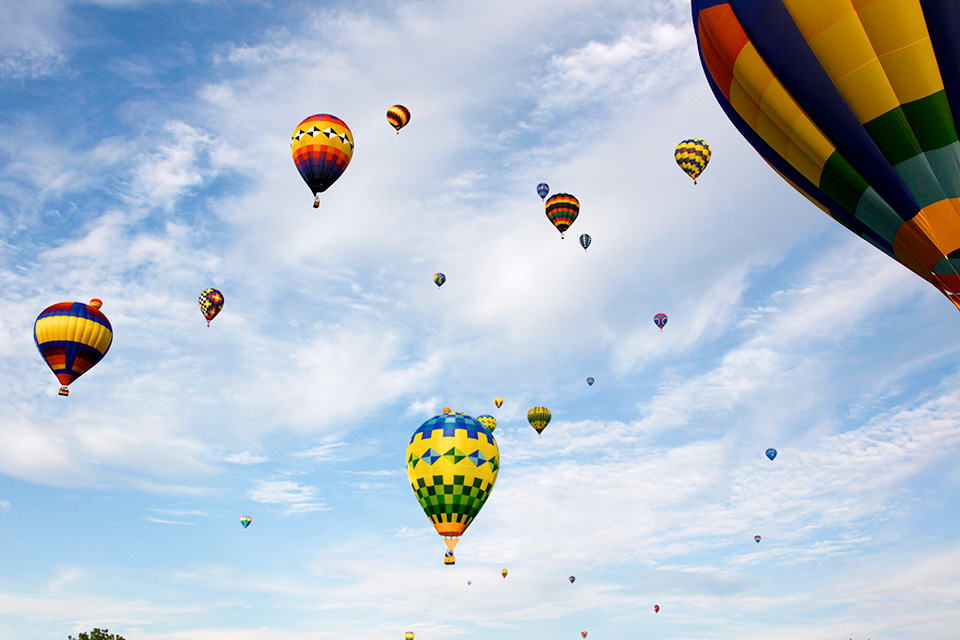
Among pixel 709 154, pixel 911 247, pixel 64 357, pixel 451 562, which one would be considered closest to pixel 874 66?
pixel 911 247

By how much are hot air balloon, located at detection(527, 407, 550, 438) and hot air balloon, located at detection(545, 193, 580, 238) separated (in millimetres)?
16574

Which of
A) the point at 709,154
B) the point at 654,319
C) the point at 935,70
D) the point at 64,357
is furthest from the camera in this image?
the point at 654,319

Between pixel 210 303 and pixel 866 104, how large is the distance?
4080cm

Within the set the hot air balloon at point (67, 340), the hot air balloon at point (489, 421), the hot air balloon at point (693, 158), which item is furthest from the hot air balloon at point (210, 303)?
the hot air balloon at point (693, 158)

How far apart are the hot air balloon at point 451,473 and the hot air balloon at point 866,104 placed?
1643 centimetres

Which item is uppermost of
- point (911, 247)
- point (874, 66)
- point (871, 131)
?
point (874, 66)

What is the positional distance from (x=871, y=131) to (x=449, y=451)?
18.5m

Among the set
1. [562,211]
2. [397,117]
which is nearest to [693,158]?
[562,211]

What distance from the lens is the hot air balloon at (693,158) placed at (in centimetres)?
3956

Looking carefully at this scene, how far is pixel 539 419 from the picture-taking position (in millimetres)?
51188

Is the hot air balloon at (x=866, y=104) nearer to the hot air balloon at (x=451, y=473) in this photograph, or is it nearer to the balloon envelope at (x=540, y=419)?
the hot air balloon at (x=451, y=473)

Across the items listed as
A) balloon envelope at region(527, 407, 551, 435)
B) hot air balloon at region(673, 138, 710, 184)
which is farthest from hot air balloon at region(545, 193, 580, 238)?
balloon envelope at region(527, 407, 551, 435)

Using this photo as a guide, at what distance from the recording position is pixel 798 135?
44.4ft

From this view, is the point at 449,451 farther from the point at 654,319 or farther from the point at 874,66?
the point at 654,319
